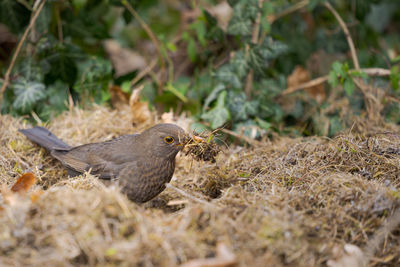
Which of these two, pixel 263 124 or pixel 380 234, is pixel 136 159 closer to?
pixel 263 124

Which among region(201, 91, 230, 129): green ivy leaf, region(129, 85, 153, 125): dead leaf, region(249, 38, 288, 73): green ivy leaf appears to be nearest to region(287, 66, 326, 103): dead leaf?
region(249, 38, 288, 73): green ivy leaf

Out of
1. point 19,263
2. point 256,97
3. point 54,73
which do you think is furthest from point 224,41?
point 19,263

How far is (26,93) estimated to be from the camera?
15.1 feet

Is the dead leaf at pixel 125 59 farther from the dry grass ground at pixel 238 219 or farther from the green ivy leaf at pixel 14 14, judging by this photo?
the dry grass ground at pixel 238 219

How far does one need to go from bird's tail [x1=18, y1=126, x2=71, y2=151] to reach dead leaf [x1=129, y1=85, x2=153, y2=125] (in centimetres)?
96

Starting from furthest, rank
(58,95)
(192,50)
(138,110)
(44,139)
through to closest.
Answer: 1. (192,50)
2. (58,95)
3. (138,110)
4. (44,139)

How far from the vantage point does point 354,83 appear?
4.54m

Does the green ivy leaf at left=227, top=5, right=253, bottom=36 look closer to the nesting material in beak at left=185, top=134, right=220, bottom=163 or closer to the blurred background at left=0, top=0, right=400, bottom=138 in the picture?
the blurred background at left=0, top=0, right=400, bottom=138

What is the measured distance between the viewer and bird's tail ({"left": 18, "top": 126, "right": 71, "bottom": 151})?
382 centimetres

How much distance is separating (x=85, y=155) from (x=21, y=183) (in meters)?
0.67

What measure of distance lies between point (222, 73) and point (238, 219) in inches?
101

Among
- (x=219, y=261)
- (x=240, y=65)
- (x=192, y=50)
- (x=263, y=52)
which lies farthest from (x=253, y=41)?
(x=219, y=261)

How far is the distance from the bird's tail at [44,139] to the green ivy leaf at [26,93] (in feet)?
2.04

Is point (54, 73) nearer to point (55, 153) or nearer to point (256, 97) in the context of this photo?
point (55, 153)
